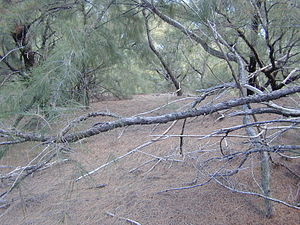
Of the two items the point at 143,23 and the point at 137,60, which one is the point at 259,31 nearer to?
the point at 143,23

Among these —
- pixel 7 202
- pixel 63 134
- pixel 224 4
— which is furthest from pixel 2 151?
pixel 224 4

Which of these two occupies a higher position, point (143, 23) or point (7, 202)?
point (143, 23)

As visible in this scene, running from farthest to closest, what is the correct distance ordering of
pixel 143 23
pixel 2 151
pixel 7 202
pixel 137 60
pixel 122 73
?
pixel 137 60 < pixel 122 73 < pixel 143 23 < pixel 7 202 < pixel 2 151

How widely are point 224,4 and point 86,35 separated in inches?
75.4

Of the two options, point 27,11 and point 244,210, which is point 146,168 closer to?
point 244,210

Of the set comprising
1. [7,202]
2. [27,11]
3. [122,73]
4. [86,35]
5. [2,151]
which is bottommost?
[7,202]

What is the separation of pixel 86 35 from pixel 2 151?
235cm

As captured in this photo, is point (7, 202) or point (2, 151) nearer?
point (2, 151)

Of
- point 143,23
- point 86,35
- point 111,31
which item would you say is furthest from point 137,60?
point 86,35

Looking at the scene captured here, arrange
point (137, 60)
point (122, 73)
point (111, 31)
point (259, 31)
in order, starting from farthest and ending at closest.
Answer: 1. point (137, 60)
2. point (122, 73)
3. point (111, 31)
4. point (259, 31)

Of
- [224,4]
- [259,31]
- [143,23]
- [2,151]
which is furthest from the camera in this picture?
[143,23]

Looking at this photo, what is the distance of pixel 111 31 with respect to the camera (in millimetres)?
5648

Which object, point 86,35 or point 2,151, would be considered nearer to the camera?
point 2,151

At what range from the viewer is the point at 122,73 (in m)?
→ 7.58
